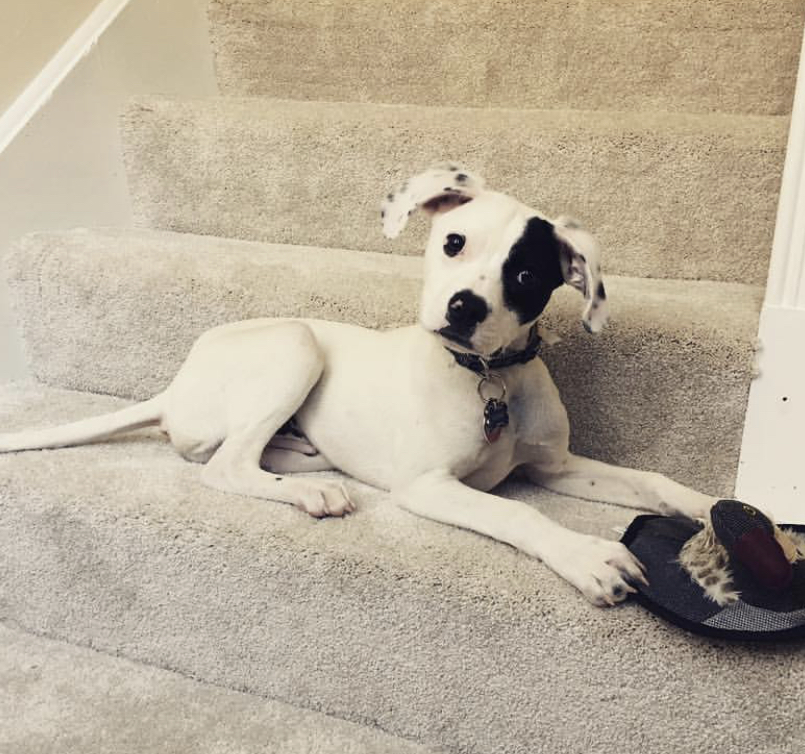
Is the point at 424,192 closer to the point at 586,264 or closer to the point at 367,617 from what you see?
the point at 586,264

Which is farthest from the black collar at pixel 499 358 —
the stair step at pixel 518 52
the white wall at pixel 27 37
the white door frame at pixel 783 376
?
the white wall at pixel 27 37

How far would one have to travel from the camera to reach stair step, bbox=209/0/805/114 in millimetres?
1748

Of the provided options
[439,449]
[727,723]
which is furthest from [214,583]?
[727,723]

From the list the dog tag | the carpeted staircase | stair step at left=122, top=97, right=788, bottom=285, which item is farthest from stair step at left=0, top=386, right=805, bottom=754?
stair step at left=122, top=97, right=788, bottom=285

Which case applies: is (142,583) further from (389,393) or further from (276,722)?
(389,393)

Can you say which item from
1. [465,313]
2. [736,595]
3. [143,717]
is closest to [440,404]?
[465,313]

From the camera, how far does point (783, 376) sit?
1.26m

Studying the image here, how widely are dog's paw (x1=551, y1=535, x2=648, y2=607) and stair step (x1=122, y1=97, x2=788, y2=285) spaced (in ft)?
2.32

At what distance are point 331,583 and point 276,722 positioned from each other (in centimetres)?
23

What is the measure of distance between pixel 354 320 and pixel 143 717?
75 cm

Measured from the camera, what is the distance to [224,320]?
1.59 meters

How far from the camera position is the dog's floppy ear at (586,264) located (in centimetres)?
110

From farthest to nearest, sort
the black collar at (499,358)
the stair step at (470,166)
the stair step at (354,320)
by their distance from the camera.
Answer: the stair step at (470,166), the stair step at (354,320), the black collar at (499,358)

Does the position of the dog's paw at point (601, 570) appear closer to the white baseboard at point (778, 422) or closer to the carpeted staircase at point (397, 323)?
the carpeted staircase at point (397, 323)
